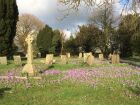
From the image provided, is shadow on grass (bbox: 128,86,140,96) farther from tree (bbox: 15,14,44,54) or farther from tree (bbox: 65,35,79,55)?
tree (bbox: 15,14,44,54)

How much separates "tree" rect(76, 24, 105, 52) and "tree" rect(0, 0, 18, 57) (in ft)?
111

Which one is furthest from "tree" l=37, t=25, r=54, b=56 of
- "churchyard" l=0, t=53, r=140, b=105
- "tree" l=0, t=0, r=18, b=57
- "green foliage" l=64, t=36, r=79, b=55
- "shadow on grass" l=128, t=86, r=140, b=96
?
"shadow on grass" l=128, t=86, r=140, b=96

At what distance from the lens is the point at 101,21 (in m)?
89.9

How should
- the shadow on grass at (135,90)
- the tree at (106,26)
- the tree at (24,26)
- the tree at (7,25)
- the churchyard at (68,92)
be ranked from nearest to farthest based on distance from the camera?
the churchyard at (68,92)
the shadow on grass at (135,90)
the tree at (7,25)
the tree at (106,26)
the tree at (24,26)

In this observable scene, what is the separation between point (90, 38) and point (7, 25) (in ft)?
122

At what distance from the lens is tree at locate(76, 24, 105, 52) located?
293 feet

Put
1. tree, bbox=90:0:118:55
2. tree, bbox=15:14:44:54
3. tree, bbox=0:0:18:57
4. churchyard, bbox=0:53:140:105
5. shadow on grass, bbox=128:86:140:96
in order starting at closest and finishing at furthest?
churchyard, bbox=0:53:140:105 < shadow on grass, bbox=128:86:140:96 < tree, bbox=0:0:18:57 < tree, bbox=90:0:118:55 < tree, bbox=15:14:44:54

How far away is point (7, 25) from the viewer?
56156 millimetres

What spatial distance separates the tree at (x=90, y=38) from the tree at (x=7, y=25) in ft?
111

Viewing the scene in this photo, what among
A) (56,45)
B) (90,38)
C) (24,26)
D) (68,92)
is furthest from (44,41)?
(68,92)

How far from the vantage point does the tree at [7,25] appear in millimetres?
55375

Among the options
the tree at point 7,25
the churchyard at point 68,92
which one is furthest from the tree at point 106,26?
the churchyard at point 68,92

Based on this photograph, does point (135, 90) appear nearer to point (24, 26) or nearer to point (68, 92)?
point (68, 92)

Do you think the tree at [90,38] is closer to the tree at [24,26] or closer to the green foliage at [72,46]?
the green foliage at [72,46]
